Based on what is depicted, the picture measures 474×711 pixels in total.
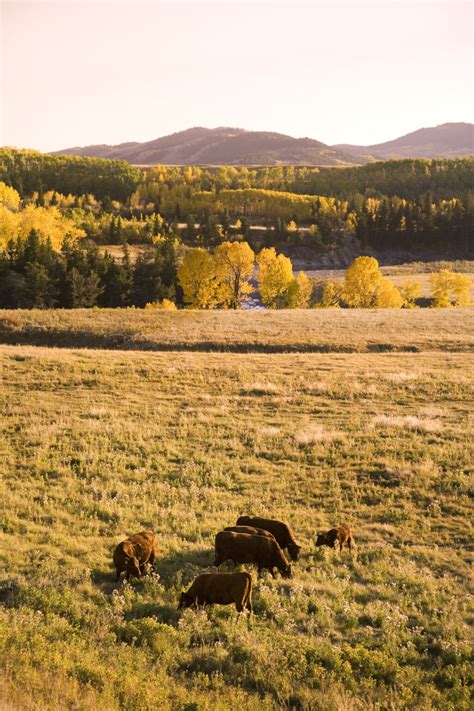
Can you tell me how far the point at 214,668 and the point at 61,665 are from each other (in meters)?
2.22

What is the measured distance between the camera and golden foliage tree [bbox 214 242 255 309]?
72.8 m

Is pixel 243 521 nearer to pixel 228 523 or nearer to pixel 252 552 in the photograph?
pixel 228 523

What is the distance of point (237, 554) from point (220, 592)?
5.10 feet

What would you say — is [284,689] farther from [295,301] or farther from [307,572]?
[295,301]

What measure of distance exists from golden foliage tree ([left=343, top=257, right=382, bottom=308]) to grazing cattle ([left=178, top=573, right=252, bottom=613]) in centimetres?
7548

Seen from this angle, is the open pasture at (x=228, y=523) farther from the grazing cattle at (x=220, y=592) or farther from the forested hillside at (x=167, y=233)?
the forested hillside at (x=167, y=233)

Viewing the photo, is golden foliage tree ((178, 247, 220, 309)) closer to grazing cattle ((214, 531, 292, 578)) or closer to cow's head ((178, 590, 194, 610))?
grazing cattle ((214, 531, 292, 578))

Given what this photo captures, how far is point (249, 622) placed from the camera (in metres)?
8.46

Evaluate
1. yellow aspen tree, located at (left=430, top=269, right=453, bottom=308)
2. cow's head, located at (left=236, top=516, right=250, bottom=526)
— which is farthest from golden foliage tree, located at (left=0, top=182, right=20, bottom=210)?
cow's head, located at (left=236, top=516, right=250, bottom=526)

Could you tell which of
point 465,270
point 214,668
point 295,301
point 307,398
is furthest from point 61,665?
point 465,270

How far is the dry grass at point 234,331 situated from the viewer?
136ft

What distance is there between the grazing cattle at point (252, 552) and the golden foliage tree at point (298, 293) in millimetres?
76971

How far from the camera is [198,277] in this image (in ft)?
231

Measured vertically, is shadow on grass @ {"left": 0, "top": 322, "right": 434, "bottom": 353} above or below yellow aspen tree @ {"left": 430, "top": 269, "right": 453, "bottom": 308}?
below
